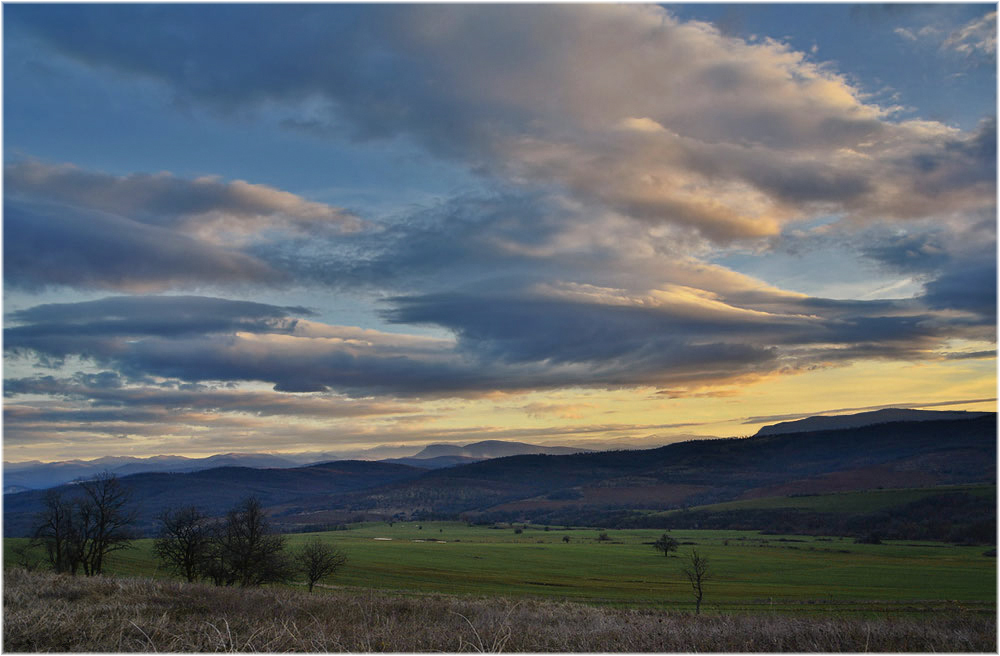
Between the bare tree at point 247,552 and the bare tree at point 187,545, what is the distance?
209cm

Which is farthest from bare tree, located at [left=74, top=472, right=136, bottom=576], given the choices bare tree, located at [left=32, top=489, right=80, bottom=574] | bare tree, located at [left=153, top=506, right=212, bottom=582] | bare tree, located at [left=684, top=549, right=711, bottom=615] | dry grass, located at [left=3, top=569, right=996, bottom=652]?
bare tree, located at [left=684, top=549, right=711, bottom=615]

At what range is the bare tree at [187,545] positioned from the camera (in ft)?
235

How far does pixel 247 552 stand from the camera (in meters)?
67.2

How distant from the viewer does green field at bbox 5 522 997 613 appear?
93312 mm

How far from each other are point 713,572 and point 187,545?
10283 centimetres

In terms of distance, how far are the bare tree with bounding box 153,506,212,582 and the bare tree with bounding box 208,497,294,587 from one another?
2087 millimetres

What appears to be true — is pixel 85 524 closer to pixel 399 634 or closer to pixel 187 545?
pixel 187 545

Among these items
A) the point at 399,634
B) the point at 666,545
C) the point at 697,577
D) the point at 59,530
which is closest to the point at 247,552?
the point at 59,530

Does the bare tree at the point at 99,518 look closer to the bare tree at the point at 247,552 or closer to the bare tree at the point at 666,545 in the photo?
the bare tree at the point at 247,552

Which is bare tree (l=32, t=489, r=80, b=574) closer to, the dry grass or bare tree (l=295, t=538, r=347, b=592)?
bare tree (l=295, t=538, r=347, b=592)

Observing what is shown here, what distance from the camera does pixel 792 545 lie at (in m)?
186

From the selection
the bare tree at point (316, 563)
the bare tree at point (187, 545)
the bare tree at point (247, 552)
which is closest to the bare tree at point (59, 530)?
the bare tree at point (187, 545)

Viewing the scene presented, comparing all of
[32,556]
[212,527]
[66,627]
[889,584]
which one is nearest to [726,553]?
[889,584]

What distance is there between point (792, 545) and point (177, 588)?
202 m
